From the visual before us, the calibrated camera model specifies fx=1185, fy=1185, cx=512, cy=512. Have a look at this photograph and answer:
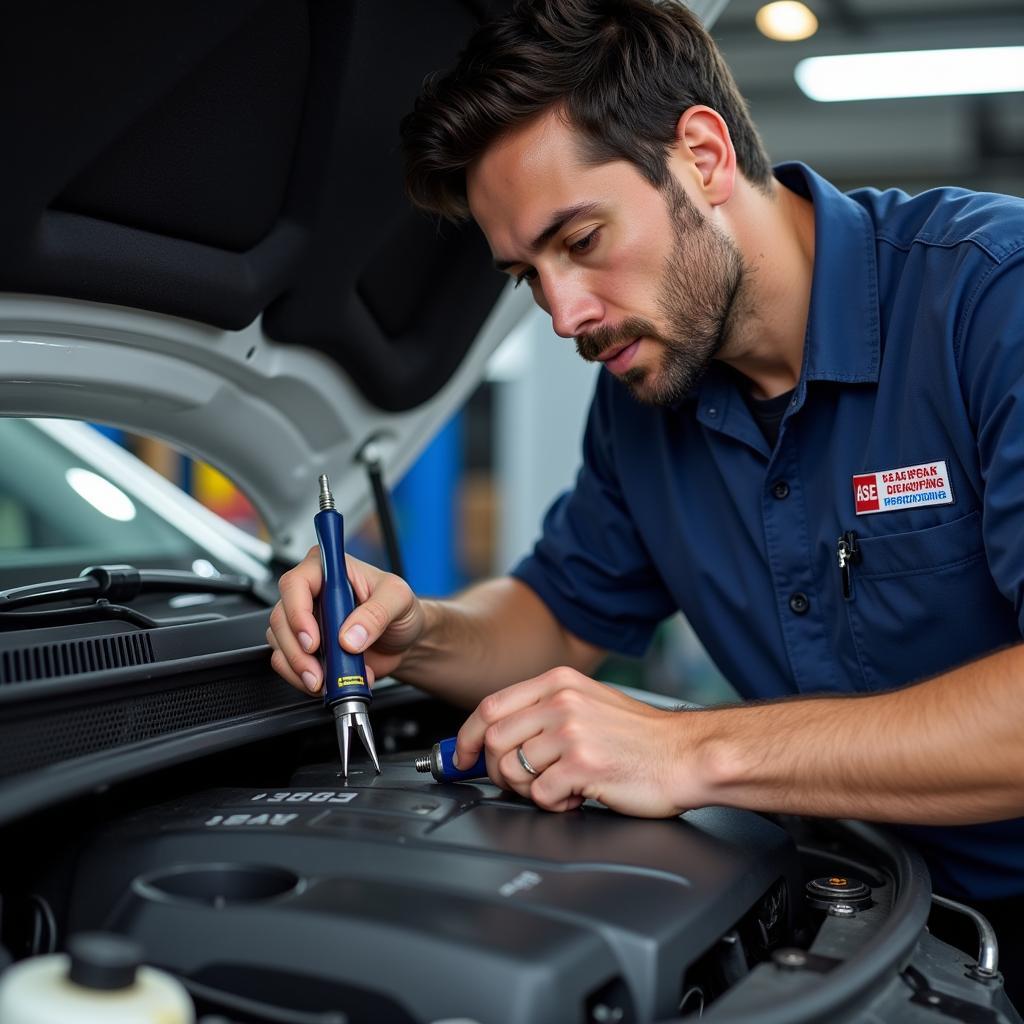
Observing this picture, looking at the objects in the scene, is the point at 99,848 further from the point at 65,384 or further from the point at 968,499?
the point at 968,499

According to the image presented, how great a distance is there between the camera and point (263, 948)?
2.36ft

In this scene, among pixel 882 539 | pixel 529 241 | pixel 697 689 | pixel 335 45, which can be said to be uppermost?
pixel 335 45

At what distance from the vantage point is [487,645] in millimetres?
1488

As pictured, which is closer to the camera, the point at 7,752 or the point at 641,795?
the point at 7,752

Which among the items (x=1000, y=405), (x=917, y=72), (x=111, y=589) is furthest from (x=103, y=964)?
(x=917, y=72)

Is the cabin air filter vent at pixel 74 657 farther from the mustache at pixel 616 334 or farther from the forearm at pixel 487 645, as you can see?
the mustache at pixel 616 334

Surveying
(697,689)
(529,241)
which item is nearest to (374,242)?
(529,241)

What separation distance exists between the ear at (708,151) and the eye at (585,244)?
6.6 inches

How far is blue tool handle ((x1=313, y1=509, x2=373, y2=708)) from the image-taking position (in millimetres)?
1084

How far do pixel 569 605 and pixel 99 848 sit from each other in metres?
0.85

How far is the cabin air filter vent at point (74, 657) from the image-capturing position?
918mm

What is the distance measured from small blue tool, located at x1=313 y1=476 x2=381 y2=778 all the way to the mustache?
338 mm

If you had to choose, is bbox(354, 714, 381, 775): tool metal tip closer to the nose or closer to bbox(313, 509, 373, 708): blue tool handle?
bbox(313, 509, 373, 708): blue tool handle

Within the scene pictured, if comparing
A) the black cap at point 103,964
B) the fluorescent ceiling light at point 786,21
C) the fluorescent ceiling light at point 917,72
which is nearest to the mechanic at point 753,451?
the black cap at point 103,964
